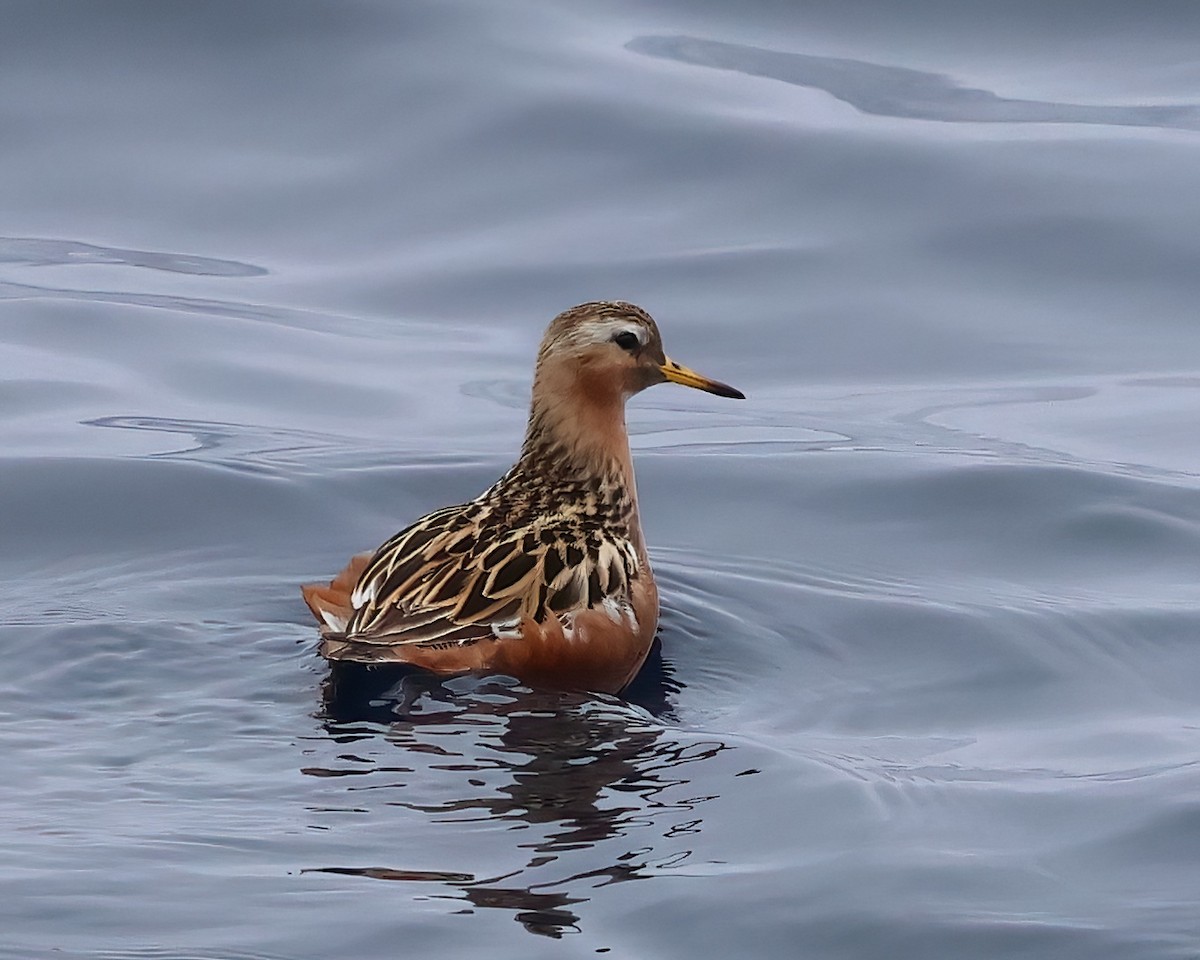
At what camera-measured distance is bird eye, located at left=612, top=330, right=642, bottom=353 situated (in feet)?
34.6

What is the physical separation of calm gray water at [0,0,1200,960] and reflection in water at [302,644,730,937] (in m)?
0.02

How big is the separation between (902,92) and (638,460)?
6.26 m

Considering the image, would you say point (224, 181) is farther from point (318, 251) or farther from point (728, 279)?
point (728, 279)

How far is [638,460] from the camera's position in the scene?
1325 centimetres

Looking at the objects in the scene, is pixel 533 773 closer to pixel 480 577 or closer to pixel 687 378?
pixel 480 577

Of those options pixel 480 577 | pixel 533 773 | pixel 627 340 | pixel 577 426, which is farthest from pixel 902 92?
pixel 533 773

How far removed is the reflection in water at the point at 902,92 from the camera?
1795 centimetres

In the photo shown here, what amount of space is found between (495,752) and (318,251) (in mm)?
8830

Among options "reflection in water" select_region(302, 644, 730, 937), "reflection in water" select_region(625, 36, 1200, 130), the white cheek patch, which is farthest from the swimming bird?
"reflection in water" select_region(625, 36, 1200, 130)

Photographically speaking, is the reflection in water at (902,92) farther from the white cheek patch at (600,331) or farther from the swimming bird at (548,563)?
the white cheek patch at (600,331)

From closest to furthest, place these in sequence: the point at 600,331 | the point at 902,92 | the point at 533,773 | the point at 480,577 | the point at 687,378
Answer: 1. the point at 533,773
2. the point at 480,577
3. the point at 600,331
4. the point at 687,378
5. the point at 902,92

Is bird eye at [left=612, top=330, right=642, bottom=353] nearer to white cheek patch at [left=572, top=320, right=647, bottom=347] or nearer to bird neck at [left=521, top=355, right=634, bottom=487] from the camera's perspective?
white cheek patch at [left=572, top=320, right=647, bottom=347]

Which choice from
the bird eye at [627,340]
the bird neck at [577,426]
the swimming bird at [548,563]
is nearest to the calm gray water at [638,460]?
the swimming bird at [548,563]

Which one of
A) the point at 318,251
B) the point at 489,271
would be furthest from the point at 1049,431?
the point at 318,251
